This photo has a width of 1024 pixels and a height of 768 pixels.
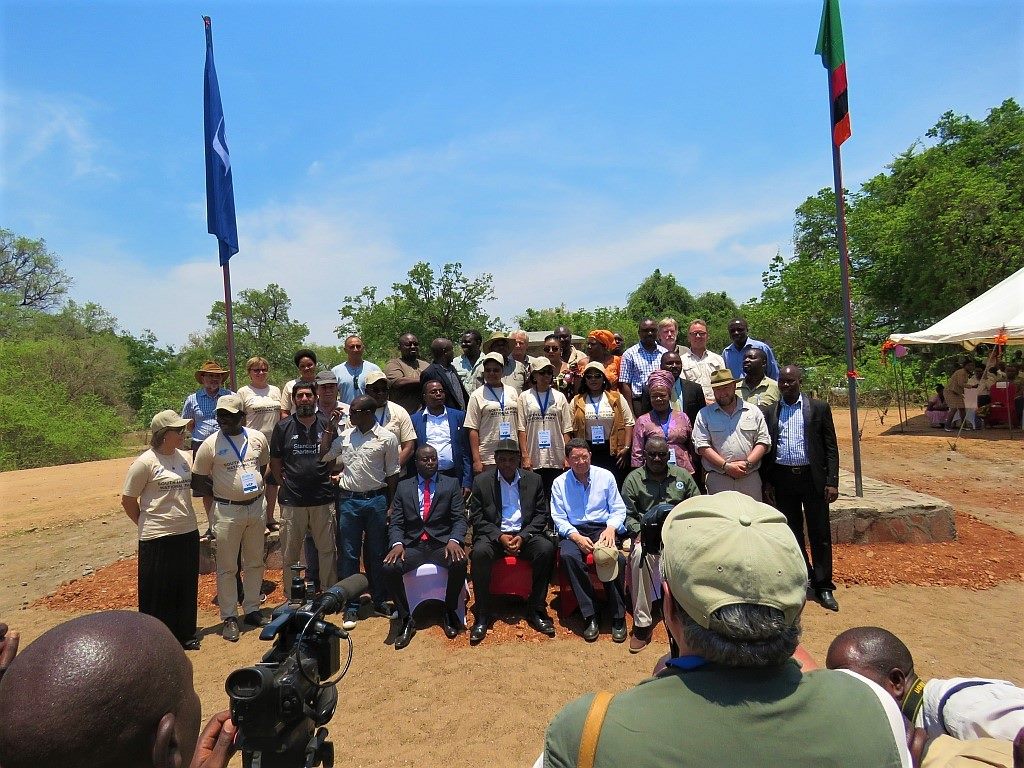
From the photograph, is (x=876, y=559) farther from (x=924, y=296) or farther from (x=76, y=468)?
(x=924, y=296)

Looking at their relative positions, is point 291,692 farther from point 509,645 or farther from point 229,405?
point 229,405

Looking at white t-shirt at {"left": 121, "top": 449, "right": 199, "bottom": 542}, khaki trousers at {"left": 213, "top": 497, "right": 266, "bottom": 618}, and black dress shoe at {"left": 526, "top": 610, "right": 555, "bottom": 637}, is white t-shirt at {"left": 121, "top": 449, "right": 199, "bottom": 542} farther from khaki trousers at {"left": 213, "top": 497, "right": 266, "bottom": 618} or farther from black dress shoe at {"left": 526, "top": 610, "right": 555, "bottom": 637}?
black dress shoe at {"left": 526, "top": 610, "right": 555, "bottom": 637}

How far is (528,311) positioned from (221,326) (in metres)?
22.3

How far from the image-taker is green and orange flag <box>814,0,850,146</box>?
22.9 feet

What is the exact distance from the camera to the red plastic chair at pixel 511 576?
507 centimetres

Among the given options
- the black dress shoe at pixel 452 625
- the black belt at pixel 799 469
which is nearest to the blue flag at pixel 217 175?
the black dress shoe at pixel 452 625

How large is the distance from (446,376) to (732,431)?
9.61 feet

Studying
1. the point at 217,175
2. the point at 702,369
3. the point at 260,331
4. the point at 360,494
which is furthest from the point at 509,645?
the point at 260,331

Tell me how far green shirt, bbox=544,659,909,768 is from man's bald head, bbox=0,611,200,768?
2.91 ft

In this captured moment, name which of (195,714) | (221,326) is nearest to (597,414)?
(195,714)

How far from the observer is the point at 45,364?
22.1 meters

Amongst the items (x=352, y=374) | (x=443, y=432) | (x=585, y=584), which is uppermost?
(x=352, y=374)

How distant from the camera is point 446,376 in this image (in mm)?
6312

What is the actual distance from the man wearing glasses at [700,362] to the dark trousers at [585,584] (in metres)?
2.18
